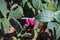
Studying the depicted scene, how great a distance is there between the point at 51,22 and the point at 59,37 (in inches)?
5.1

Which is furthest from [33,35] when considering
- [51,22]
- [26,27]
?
[51,22]

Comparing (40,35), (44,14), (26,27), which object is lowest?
(40,35)

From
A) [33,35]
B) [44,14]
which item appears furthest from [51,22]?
[33,35]

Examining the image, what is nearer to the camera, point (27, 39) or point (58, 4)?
point (58, 4)

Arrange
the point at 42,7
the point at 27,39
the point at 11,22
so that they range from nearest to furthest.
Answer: the point at 11,22, the point at 42,7, the point at 27,39

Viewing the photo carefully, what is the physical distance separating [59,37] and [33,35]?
18 centimetres

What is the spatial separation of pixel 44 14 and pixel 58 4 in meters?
0.13

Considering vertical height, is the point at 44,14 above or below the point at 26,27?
above

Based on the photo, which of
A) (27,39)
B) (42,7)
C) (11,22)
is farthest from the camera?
(27,39)

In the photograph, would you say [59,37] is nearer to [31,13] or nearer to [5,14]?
[31,13]

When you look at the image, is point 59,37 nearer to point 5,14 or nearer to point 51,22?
point 51,22

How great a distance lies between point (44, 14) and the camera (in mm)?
1237

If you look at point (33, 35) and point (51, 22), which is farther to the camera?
point (33, 35)

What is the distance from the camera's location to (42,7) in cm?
135
